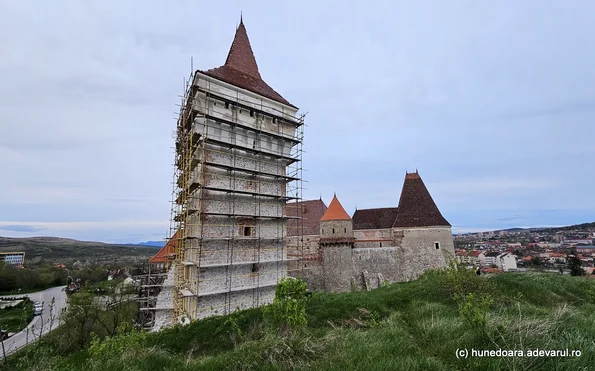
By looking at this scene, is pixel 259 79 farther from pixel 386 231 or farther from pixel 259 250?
pixel 386 231

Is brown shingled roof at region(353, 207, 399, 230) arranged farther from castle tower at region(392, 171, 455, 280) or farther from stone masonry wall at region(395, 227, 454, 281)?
stone masonry wall at region(395, 227, 454, 281)

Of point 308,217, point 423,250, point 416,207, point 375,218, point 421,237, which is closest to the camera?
point 423,250

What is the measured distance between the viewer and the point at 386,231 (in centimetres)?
2012

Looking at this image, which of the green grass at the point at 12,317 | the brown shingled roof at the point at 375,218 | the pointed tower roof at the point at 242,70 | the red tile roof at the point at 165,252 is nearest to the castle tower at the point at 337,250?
the brown shingled roof at the point at 375,218

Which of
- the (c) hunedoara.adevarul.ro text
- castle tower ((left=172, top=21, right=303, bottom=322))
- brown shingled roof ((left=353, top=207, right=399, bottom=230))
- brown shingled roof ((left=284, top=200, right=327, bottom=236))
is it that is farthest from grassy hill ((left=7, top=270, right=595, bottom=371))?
brown shingled roof ((left=284, top=200, right=327, bottom=236))

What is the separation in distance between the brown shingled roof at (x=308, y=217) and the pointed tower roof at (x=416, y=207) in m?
5.61

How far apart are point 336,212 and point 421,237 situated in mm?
5583

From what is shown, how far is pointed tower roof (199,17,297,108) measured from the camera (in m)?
13.8

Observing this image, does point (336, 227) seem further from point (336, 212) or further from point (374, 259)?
point (374, 259)

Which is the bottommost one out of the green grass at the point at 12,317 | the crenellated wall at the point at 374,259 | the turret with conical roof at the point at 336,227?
the green grass at the point at 12,317

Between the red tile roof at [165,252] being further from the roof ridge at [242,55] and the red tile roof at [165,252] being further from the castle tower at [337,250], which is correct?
the roof ridge at [242,55]

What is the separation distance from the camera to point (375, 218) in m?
21.2

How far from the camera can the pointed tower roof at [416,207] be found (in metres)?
18.5

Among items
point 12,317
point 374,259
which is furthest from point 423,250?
point 12,317
